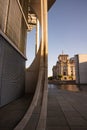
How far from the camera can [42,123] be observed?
3449 mm

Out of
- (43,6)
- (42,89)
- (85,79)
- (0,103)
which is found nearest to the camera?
(0,103)

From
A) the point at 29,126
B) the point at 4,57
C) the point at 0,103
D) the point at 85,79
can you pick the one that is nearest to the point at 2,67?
the point at 4,57

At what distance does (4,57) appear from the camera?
19.7 feet

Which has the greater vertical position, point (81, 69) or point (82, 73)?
point (81, 69)

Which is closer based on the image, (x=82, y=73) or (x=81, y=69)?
(x=82, y=73)

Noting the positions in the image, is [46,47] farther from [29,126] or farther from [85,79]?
[85,79]

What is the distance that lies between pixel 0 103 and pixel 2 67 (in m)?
1.60

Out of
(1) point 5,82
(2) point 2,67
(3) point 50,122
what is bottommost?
(3) point 50,122

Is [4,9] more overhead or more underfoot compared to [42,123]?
more overhead

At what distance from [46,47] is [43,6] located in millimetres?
3947

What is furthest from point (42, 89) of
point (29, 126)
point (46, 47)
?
point (29, 126)

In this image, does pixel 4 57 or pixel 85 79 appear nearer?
pixel 4 57

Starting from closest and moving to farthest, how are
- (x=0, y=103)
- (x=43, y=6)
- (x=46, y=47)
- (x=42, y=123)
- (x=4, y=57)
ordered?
(x=42, y=123)
(x=0, y=103)
(x=4, y=57)
(x=46, y=47)
(x=43, y=6)

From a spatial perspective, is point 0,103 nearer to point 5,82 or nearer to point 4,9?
point 5,82
